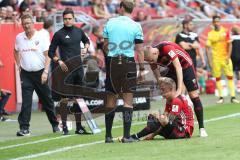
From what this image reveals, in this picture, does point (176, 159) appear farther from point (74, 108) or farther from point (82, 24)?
point (82, 24)

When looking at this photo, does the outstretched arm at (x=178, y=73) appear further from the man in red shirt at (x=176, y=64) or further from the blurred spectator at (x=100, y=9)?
the blurred spectator at (x=100, y=9)

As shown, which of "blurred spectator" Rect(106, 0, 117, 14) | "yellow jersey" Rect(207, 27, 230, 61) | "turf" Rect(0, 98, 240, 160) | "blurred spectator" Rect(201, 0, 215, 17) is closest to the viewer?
"turf" Rect(0, 98, 240, 160)

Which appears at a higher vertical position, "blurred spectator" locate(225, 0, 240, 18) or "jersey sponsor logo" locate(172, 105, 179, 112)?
"jersey sponsor logo" locate(172, 105, 179, 112)

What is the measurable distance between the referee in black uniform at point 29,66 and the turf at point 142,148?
47 cm

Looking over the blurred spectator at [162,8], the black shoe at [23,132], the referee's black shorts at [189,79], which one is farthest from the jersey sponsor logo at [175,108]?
the blurred spectator at [162,8]

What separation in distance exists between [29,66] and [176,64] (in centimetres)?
345

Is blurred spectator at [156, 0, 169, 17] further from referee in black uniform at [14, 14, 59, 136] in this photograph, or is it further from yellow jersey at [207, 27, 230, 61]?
referee in black uniform at [14, 14, 59, 136]

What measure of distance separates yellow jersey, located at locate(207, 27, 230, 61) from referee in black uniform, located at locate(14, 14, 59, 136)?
7356 millimetres

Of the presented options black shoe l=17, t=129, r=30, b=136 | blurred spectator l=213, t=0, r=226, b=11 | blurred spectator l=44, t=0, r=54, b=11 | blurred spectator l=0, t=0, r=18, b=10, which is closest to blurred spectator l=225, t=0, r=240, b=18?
blurred spectator l=213, t=0, r=226, b=11

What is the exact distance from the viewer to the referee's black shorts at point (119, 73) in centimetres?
1287

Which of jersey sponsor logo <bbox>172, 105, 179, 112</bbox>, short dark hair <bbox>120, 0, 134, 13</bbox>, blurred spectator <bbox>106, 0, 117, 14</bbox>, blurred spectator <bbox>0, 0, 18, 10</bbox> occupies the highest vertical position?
short dark hair <bbox>120, 0, 134, 13</bbox>

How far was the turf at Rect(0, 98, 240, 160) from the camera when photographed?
11062 mm

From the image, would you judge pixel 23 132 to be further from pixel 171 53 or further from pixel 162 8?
pixel 162 8

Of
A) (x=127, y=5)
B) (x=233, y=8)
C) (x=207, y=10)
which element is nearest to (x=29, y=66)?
(x=127, y=5)
